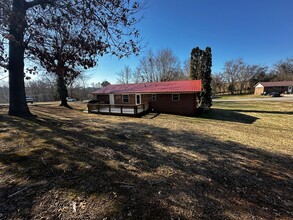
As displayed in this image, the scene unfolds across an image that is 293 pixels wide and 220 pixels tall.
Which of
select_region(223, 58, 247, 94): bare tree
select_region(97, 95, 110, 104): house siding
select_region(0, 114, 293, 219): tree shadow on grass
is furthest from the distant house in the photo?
select_region(0, 114, 293, 219): tree shadow on grass

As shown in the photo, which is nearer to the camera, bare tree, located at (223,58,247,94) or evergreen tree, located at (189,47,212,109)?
evergreen tree, located at (189,47,212,109)

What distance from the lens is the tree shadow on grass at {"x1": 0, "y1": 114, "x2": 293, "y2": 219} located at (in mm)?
2213

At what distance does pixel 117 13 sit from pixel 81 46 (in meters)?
1.46

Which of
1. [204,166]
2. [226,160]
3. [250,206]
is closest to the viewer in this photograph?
[250,206]

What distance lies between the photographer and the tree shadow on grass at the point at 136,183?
2213 mm

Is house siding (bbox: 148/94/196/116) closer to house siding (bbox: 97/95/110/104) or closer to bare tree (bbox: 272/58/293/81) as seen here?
house siding (bbox: 97/95/110/104)

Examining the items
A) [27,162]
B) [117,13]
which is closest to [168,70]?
[117,13]

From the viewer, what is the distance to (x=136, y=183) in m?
2.88

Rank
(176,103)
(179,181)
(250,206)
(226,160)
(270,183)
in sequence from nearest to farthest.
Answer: (250,206) → (179,181) → (270,183) → (226,160) → (176,103)

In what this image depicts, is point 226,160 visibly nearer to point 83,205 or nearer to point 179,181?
point 179,181

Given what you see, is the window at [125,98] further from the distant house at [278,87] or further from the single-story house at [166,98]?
the distant house at [278,87]

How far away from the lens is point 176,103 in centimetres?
1498

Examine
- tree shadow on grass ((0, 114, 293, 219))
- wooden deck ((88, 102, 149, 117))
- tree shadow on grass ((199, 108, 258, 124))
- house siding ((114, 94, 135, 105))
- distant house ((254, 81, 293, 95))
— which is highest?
distant house ((254, 81, 293, 95))

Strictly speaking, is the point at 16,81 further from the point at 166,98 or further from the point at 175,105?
the point at 175,105
